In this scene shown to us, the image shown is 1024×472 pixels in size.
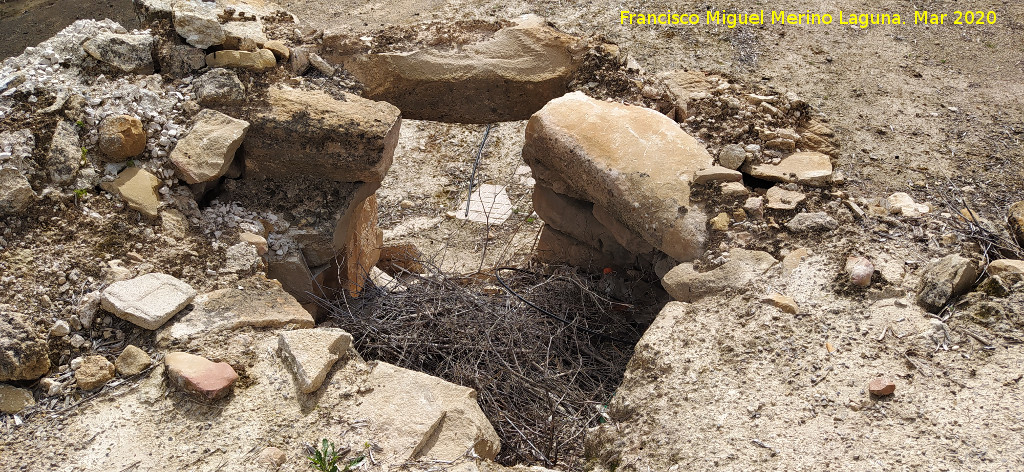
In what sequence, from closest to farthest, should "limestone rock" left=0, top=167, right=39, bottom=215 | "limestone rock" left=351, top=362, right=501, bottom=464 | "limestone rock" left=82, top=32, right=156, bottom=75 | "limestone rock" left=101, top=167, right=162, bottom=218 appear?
"limestone rock" left=351, top=362, right=501, bottom=464
"limestone rock" left=0, top=167, right=39, bottom=215
"limestone rock" left=101, top=167, right=162, bottom=218
"limestone rock" left=82, top=32, right=156, bottom=75

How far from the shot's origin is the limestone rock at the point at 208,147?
3729 millimetres

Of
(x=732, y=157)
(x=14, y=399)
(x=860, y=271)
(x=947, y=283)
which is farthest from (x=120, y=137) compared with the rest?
(x=947, y=283)

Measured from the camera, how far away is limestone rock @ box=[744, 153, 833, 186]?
370 centimetres

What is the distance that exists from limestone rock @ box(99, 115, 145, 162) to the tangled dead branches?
1.32 metres

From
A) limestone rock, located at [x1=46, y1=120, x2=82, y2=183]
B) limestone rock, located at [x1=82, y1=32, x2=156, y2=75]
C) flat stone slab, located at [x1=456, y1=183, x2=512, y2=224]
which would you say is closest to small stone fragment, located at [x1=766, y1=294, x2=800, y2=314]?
limestone rock, located at [x1=46, y1=120, x2=82, y2=183]

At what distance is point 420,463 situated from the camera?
8.69 feet

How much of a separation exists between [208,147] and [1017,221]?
3.73m

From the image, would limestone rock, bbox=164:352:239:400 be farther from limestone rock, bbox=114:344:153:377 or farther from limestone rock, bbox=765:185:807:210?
limestone rock, bbox=765:185:807:210

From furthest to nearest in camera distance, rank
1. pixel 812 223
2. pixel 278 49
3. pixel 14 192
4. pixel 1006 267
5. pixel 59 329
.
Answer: pixel 278 49, pixel 812 223, pixel 14 192, pixel 59 329, pixel 1006 267

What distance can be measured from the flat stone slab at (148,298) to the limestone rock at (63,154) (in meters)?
0.67

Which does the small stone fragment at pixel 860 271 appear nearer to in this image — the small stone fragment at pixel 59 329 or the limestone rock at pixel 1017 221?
the limestone rock at pixel 1017 221

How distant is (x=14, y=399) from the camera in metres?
2.83

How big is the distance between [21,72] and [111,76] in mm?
399

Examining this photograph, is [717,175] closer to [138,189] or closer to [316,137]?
[316,137]
